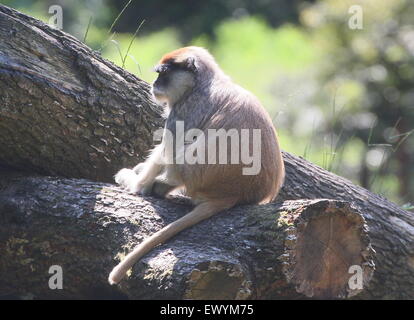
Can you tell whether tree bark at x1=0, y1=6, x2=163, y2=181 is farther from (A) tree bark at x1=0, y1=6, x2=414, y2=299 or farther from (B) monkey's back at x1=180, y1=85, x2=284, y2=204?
(B) monkey's back at x1=180, y1=85, x2=284, y2=204

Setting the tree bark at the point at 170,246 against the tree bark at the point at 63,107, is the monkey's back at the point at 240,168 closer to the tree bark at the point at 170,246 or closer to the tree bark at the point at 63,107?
the tree bark at the point at 170,246

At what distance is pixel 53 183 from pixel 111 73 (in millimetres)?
949

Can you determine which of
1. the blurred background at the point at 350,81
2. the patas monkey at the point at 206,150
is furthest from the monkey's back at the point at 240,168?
the blurred background at the point at 350,81

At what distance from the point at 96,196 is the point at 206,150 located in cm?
74

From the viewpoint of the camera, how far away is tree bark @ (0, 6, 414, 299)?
3.94 m

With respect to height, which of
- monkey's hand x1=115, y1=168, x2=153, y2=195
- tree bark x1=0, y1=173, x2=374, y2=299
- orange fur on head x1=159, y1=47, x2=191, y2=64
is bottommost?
tree bark x1=0, y1=173, x2=374, y2=299

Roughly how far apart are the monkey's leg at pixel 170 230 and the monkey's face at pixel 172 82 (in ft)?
3.24

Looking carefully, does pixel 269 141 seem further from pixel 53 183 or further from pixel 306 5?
pixel 306 5

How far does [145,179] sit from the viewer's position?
15.5 feet

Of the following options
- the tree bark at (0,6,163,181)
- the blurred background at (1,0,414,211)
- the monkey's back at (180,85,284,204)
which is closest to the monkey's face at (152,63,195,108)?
the tree bark at (0,6,163,181)

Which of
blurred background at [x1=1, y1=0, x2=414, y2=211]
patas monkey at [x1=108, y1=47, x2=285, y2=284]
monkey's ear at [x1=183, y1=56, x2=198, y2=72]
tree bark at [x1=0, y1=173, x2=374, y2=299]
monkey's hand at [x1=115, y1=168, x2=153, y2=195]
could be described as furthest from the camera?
blurred background at [x1=1, y1=0, x2=414, y2=211]

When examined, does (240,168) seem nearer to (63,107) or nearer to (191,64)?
(191,64)

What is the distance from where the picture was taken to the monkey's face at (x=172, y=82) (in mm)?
4988
